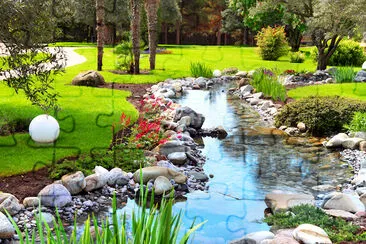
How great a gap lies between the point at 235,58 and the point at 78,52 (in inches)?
353

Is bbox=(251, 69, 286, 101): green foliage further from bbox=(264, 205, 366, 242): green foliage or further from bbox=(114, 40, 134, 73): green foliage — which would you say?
bbox=(264, 205, 366, 242): green foliage

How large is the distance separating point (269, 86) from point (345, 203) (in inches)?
383

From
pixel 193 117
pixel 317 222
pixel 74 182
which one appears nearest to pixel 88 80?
pixel 193 117

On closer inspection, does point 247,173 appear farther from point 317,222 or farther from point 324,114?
point 324,114

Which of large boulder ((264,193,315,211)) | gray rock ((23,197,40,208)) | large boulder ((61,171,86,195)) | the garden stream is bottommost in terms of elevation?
the garden stream

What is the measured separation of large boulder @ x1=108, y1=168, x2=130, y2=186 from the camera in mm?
7953

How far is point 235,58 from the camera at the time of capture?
30094 mm

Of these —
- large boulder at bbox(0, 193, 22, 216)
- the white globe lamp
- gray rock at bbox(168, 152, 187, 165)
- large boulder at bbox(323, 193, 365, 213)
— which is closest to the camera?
large boulder at bbox(0, 193, 22, 216)

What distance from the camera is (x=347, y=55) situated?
2830 cm

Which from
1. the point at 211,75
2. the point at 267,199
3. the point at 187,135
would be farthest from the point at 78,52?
the point at 267,199

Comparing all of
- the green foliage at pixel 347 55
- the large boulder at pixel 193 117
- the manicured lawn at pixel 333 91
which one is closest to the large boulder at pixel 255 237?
the large boulder at pixel 193 117

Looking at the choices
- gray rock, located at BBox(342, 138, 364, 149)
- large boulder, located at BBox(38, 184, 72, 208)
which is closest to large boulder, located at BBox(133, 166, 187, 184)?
large boulder, located at BBox(38, 184, 72, 208)

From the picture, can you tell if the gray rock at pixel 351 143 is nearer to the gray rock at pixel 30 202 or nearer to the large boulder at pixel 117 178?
the large boulder at pixel 117 178

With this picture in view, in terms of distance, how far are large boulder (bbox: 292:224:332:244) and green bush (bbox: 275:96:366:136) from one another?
6.31 meters
